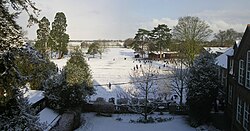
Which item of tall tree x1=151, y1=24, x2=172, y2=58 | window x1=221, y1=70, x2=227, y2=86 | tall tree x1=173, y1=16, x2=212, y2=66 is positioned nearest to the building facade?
window x1=221, y1=70, x2=227, y2=86

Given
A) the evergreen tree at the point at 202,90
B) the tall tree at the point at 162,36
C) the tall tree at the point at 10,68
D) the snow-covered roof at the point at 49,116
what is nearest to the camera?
the tall tree at the point at 10,68

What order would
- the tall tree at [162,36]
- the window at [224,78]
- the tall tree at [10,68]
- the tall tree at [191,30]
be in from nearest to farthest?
1. the tall tree at [10,68]
2. the window at [224,78]
3. the tall tree at [191,30]
4. the tall tree at [162,36]

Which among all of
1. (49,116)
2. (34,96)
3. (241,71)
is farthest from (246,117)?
(34,96)

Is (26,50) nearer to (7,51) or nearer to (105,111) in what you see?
(7,51)

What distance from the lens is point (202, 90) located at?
76.7 feet

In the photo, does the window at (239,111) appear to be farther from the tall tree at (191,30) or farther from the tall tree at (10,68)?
the tall tree at (191,30)

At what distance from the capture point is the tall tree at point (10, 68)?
7.10 metres

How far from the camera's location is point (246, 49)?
18.1 metres

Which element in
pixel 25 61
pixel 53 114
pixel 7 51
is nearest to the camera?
pixel 7 51

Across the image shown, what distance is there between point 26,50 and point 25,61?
311mm

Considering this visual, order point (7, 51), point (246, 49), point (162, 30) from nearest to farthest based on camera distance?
point (7, 51) < point (246, 49) < point (162, 30)

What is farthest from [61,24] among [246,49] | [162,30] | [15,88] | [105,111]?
[15,88]

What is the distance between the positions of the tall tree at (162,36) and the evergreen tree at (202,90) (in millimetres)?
60020

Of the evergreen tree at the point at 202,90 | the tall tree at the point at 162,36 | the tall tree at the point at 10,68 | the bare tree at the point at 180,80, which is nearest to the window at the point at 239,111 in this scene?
the evergreen tree at the point at 202,90
